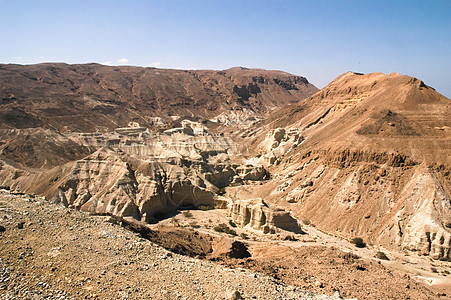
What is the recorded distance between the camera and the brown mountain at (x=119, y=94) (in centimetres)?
9919

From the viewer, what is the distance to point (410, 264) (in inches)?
1090

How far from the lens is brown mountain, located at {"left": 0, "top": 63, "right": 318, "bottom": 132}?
99.2 m

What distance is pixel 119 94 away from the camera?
5433 inches

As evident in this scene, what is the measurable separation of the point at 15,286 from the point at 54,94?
11842 centimetres

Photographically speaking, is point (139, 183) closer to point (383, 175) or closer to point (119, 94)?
point (383, 175)

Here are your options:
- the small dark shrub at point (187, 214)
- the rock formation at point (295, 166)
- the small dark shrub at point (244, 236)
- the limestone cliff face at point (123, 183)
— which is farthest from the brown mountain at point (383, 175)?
the small dark shrub at point (187, 214)

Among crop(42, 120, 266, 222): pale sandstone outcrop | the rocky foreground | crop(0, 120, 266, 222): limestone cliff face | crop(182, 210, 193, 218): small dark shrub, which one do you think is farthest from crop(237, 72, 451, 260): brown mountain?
the rocky foreground

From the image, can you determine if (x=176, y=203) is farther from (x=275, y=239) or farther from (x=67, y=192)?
(x=275, y=239)

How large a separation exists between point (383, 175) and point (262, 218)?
1623cm

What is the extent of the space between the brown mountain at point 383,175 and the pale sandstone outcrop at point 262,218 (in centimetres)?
671

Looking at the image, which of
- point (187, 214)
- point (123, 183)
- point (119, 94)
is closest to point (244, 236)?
point (187, 214)

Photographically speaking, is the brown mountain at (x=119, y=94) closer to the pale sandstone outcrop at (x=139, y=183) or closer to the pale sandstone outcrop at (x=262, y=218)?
the pale sandstone outcrop at (x=139, y=183)

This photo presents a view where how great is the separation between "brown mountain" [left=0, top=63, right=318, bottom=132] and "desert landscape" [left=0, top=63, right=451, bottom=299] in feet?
10.1

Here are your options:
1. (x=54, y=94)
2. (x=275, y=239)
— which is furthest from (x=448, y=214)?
(x=54, y=94)
